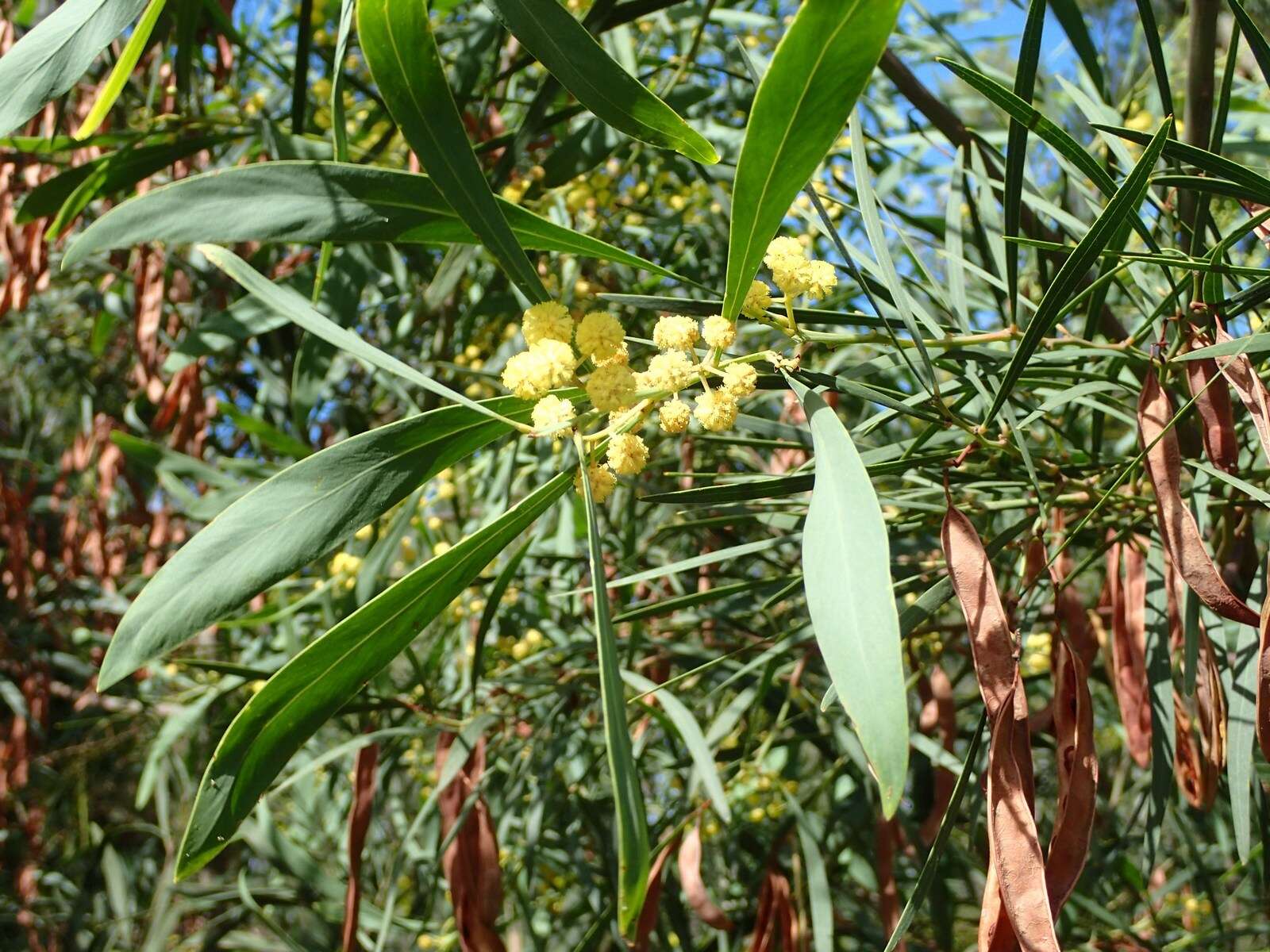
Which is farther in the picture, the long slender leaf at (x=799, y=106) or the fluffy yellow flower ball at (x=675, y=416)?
the fluffy yellow flower ball at (x=675, y=416)

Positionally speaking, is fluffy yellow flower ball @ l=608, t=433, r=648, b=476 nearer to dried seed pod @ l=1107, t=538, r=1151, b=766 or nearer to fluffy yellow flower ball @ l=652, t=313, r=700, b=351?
fluffy yellow flower ball @ l=652, t=313, r=700, b=351

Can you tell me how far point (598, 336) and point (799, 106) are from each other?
15cm

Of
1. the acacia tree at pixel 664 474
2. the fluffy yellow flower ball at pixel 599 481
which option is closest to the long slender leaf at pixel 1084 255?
the acacia tree at pixel 664 474

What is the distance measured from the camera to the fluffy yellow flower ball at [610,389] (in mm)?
509

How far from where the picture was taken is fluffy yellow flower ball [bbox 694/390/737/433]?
20.5 inches

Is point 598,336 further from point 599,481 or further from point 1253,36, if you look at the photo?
point 1253,36

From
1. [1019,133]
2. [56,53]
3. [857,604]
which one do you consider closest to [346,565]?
[56,53]

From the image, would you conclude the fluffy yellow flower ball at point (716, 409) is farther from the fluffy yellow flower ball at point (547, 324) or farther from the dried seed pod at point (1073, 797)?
the dried seed pod at point (1073, 797)

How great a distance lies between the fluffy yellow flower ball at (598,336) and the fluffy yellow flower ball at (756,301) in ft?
0.22

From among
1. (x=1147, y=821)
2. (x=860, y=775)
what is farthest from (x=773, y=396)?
(x=1147, y=821)

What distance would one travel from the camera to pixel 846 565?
0.40 meters

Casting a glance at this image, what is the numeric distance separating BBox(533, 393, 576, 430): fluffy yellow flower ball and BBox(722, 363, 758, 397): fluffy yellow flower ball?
76 mm

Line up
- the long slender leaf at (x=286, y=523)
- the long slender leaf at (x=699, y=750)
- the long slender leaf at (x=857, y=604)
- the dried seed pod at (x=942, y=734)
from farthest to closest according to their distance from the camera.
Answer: the dried seed pod at (x=942, y=734) → the long slender leaf at (x=699, y=750) → the long slender leaf at (x=286, y=523) → the long slender leaf at (x=857, y=604)

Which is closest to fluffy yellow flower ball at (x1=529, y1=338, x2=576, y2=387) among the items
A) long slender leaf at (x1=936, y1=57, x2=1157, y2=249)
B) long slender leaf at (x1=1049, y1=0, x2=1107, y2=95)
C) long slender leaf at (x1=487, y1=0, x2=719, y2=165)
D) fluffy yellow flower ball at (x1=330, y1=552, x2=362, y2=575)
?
long slender leaf at (x1=487, y1=0, x2=719, y2=165)
